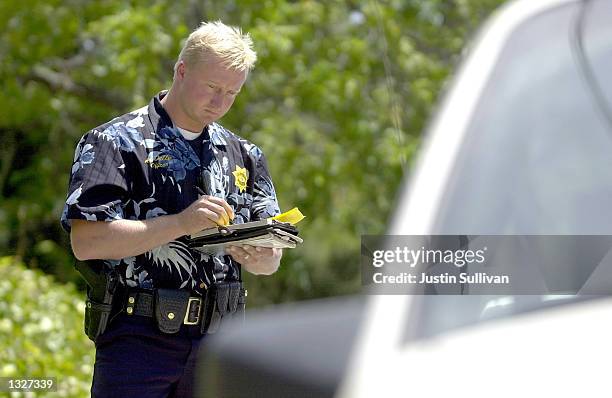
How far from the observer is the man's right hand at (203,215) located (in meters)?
2.93

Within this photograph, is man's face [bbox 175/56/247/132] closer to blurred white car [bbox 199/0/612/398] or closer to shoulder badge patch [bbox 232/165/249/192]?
shoulder badge patch [bbox 232/165/249/192]

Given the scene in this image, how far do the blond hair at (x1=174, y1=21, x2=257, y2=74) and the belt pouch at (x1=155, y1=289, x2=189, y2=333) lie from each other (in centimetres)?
59

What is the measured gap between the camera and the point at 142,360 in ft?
10.0

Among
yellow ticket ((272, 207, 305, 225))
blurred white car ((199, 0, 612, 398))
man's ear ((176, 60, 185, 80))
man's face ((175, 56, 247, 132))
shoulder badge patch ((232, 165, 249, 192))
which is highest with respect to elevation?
man's ear ((176, 60, 185, 80))

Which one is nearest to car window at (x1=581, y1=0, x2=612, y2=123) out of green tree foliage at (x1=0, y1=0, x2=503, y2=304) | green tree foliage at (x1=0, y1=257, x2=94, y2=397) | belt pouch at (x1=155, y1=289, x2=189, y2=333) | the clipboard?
the clipboard

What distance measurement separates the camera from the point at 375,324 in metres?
1.35

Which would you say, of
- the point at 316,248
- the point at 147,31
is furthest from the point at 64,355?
the point at 316,248

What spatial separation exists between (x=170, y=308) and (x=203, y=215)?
0.28 metres

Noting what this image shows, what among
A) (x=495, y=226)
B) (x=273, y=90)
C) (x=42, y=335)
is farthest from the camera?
(x=273, y=90)

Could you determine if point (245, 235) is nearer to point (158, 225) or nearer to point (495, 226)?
point (158, 225)

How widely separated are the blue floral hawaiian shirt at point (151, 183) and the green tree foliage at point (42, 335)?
257 cm

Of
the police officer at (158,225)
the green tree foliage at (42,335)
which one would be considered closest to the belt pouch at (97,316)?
the police officer at (158,225)

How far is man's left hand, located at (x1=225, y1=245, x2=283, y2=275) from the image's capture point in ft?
→ 10.3

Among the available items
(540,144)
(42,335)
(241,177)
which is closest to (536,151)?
(540,144)
